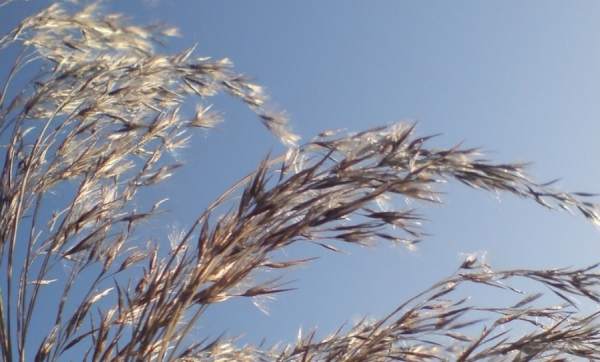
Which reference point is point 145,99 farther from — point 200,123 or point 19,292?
point 19,292

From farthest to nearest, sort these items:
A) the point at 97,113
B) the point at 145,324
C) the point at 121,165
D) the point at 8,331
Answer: the point at 121,165
the point at 97,113
the point at 8,331
the point at 145,324

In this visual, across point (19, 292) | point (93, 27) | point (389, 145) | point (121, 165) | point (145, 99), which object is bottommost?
point (19, 292)

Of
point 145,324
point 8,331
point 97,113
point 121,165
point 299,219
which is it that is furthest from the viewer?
point 121,165

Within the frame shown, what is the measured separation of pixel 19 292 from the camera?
214cm

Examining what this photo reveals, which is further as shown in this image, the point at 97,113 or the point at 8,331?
the point at 97,113

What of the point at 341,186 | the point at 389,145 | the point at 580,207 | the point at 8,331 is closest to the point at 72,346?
the point at 8,331

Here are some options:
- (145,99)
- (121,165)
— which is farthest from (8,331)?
(145,99)

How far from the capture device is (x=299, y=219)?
189 cm

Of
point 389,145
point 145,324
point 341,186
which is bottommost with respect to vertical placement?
point 145,324

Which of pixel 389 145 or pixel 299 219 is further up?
pixel 389 145

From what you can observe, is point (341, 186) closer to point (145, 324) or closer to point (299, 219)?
point (299, 219)

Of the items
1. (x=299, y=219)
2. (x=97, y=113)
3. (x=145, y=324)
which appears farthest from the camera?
(x=97, y=113)

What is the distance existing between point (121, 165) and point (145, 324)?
1.14 m

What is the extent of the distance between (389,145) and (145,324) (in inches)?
34.3
